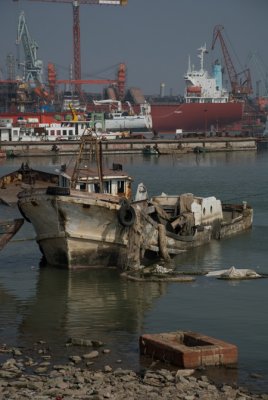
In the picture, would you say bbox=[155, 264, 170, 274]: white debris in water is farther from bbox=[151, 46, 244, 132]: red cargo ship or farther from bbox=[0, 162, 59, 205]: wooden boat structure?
bbox=[151, 46, 244, 132]: red cargo ship

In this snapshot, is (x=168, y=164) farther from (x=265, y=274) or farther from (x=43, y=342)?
(x=43, y=342)

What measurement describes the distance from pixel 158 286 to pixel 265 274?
399 cm

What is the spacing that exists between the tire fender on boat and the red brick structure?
898cm

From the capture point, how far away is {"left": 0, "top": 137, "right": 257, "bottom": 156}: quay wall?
348 ft

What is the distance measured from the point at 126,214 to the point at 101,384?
39.4ft

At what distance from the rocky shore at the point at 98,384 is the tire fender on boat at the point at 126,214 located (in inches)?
398

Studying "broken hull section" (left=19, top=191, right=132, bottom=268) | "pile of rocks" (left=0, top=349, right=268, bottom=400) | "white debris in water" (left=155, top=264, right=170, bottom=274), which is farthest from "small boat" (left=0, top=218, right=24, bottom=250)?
"pile of rocks" (left=0, top=349, right=268, bottom=400)

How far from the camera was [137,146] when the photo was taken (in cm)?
10981

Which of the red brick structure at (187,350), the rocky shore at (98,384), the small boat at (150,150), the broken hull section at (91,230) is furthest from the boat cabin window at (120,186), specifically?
the small boat at (150,150)

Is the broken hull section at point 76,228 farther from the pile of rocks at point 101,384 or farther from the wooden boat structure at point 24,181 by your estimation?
the wooden boat structure at point 24,181

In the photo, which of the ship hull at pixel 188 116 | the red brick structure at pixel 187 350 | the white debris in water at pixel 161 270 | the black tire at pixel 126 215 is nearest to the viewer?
the red brick structure at pixel 187 350

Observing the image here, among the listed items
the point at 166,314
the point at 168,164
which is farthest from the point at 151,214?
the point at 168,164

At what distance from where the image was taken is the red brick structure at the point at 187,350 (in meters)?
18.0

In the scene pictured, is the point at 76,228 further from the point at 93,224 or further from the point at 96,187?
the point at 96,187
